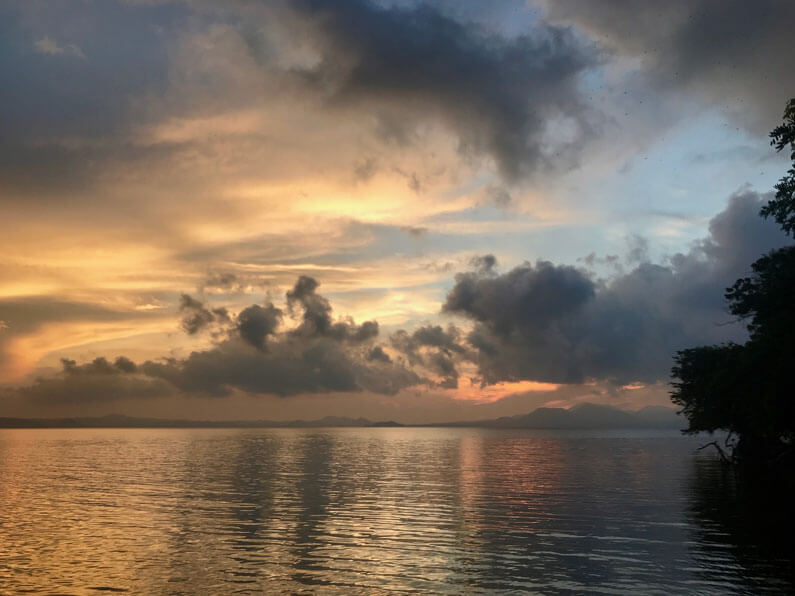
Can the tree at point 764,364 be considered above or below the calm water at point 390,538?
above

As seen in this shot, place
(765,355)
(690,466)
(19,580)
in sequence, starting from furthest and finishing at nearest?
1. (690,466)
2. (765,355)
3. (19,580)

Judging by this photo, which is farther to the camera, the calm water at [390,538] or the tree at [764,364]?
the tree at [764,364]

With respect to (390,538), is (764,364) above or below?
above

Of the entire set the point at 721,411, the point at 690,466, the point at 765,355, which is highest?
the point at 765,355

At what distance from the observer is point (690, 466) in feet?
328

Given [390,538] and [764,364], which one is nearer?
[390,538]

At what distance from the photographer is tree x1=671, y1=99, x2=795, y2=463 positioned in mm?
52062

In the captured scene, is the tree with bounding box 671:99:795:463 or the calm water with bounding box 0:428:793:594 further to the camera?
the tree with bounding box 671:99:795:463

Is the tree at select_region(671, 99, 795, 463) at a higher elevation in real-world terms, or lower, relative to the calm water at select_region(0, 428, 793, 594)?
higher

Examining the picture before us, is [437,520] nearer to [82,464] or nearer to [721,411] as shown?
[721,411]

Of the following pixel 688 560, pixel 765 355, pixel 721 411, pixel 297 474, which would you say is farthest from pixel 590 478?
pixel 688 560

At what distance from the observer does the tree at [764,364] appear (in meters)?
52.1

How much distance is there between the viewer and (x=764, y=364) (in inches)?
2240

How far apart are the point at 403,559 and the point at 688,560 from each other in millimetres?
14515
